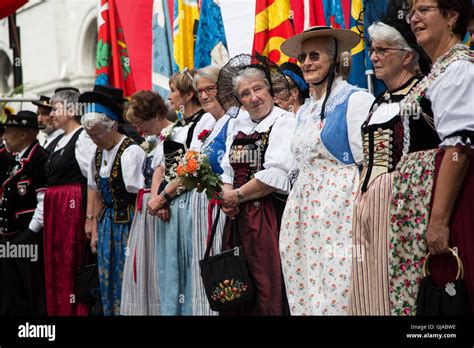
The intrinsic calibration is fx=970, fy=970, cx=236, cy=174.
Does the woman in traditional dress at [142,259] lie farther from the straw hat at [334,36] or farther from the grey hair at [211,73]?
the straw hat at [334,36]

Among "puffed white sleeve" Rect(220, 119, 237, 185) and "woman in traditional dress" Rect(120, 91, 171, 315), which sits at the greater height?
"puffed white sleeve" Rect(220, 119, 237, 185)

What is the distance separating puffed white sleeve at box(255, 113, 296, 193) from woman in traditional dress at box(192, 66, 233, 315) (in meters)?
0.55

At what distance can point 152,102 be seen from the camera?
741cm

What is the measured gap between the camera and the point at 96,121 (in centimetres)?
745

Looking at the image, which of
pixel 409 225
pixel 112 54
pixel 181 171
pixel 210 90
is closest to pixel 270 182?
pixel 181 171

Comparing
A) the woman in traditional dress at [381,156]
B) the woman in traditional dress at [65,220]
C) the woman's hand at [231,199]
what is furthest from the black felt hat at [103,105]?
the woman in traditional dress at [381,156]

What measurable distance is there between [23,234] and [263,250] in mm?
3140

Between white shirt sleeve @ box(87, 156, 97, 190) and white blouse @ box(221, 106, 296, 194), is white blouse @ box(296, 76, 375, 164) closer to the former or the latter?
white blouse @ box(221, 106, 296, 194)

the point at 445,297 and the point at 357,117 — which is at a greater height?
the point at 357,117

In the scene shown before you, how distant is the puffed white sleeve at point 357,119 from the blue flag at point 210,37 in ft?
9.28

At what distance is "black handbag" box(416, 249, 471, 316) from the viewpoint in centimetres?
397

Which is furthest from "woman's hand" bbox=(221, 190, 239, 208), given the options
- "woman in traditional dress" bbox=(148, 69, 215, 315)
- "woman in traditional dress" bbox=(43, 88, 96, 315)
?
"woman in traditional dress" bbox=(43, 88, 96, 315)

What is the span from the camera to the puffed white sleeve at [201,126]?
670 cm

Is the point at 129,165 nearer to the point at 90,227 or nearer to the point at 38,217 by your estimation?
the point at 90,227
